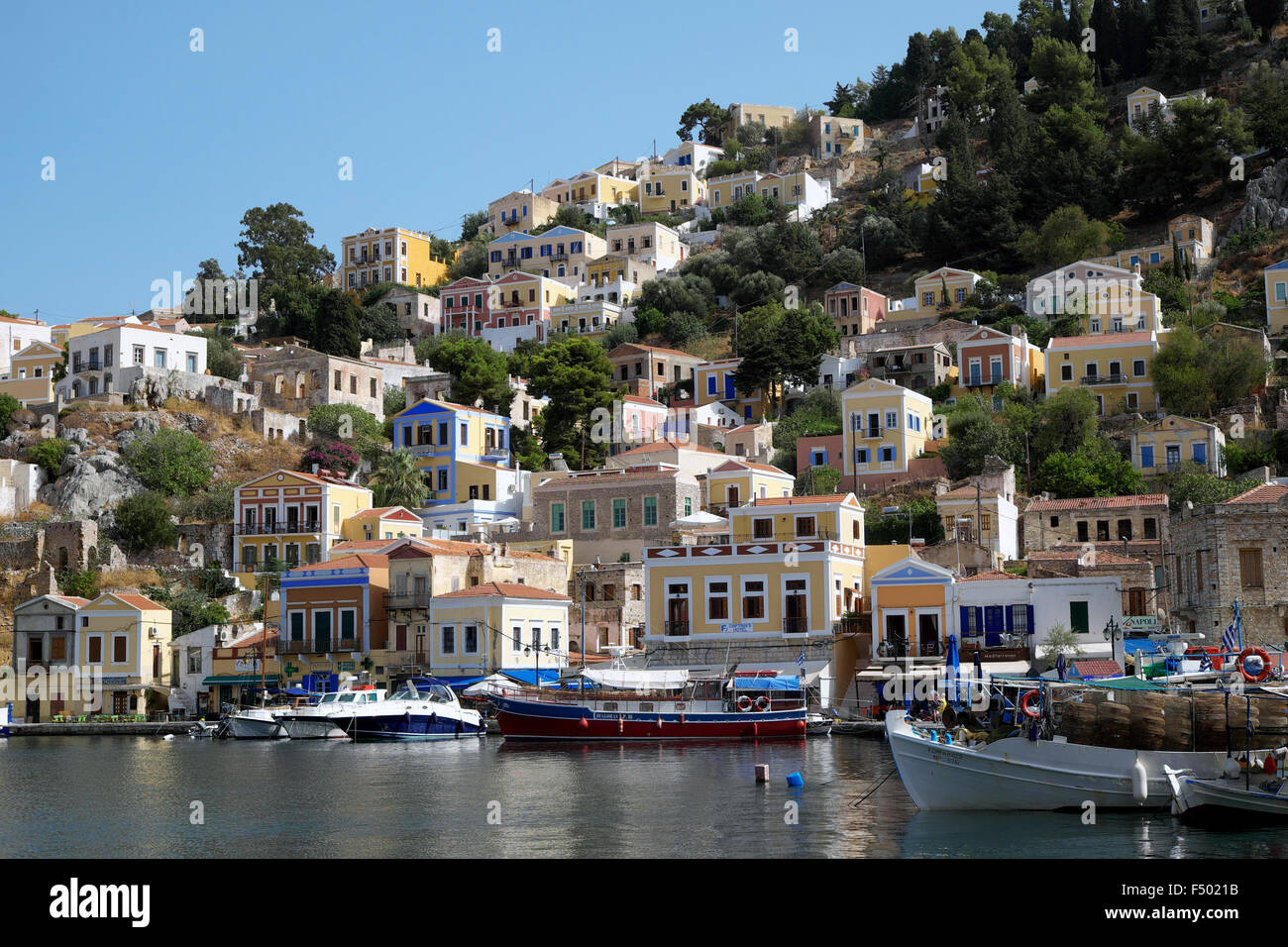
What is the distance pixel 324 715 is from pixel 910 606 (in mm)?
21039

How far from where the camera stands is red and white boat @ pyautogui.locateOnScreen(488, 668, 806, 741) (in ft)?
144

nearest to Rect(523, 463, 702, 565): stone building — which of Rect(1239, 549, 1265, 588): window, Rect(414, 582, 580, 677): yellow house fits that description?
Rect(414, 582, 580, 677): yellow house

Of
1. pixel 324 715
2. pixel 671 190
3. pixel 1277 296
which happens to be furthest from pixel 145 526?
pixel 671 190

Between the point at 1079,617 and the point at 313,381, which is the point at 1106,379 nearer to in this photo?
the point at 1079,617

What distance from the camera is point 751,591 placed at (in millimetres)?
49594

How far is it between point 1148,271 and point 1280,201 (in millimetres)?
13453

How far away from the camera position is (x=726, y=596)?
49.9 m

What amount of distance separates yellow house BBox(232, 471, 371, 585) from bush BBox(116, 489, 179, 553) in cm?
398

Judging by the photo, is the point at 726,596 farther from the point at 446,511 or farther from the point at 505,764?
the point at 446,511

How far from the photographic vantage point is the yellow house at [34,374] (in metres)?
87.2

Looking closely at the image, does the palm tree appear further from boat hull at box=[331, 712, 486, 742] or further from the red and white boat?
the red and white boat

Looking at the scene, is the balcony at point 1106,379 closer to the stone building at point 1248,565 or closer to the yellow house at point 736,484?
the yellow house at point 736,484

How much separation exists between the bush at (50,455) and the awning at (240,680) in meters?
24.2

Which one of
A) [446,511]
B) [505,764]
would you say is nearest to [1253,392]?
[446,511]
